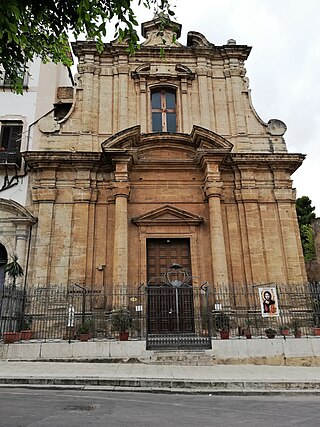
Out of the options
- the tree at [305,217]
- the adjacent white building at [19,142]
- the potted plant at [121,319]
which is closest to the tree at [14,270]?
the adjacent white building at [19,142]

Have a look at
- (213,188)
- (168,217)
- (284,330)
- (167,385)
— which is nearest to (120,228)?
(168,217)

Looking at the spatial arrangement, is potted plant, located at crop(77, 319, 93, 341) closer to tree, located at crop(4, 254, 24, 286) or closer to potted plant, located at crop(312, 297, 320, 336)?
Result: tree, located at crop(4, 254, 24, 286)

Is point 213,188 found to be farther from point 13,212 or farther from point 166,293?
point 13,212

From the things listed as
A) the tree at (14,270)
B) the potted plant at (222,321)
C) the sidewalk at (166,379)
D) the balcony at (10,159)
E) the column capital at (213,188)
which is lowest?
the sidewalk at (166,379)

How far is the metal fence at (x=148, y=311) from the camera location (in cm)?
1148

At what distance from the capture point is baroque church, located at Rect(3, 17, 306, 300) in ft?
45.6

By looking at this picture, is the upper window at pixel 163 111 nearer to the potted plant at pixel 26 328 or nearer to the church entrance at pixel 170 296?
the church entrance at pixel 170 296

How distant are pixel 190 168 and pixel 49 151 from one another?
19.0ft

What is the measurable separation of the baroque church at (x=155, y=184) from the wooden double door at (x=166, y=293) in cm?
8

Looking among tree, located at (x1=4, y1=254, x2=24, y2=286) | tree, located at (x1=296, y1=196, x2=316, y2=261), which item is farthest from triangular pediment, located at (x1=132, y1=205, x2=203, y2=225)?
tree, located at (x1=296, y1=196, x2=316, y2=261)

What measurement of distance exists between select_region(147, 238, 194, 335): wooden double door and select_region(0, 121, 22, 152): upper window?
7268mm

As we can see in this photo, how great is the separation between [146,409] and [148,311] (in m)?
5.91

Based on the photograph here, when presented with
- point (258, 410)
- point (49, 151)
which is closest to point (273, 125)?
point (49, 151)

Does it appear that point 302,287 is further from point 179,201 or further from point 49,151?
point 49,151
